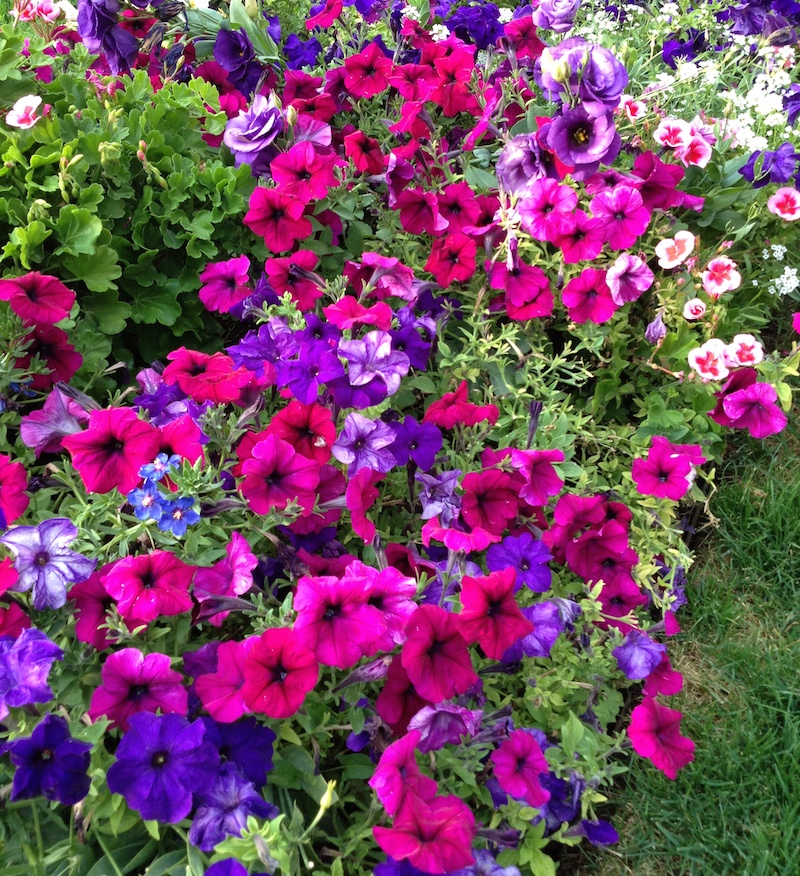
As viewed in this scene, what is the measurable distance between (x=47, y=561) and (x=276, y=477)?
1.35 ft

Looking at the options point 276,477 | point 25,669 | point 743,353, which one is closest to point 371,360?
Answer: point 276,477

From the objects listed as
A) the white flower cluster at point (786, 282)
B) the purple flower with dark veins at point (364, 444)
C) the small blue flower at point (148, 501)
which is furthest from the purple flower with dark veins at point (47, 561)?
the white flower cluster at point (786, 282)

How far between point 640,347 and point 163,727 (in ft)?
5.58

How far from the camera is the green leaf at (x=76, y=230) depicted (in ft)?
6.57

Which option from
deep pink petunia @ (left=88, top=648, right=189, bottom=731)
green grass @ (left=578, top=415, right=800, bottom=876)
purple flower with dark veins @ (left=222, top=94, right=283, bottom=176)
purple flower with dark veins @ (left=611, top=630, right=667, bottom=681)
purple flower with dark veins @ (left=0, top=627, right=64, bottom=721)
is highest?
purple flower with dark veins @ (left=222, top=94, right=283, bottom=176)

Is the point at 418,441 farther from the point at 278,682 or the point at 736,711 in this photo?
the point at 736,711

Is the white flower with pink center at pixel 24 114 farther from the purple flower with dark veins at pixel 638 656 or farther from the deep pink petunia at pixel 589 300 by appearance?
the purple flower with dark veins at pixel 638 656

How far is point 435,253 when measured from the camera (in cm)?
217

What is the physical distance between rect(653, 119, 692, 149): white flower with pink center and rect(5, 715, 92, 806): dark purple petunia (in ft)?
6.91

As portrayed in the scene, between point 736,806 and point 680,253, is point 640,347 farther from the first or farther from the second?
point 736,806

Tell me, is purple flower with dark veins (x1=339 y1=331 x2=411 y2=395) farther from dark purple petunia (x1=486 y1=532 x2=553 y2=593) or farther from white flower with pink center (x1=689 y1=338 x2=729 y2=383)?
white flower with pink center (x1=689 y1=338 x2=729 y2=383)

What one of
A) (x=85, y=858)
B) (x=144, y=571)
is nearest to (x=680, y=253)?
(x=144, y=571)

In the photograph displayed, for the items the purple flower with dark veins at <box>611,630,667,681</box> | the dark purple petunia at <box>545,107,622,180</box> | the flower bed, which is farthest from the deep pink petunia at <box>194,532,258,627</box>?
the dark purple petunia at <box>545,107,622,180</box>

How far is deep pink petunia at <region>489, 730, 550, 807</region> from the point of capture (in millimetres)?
1366
